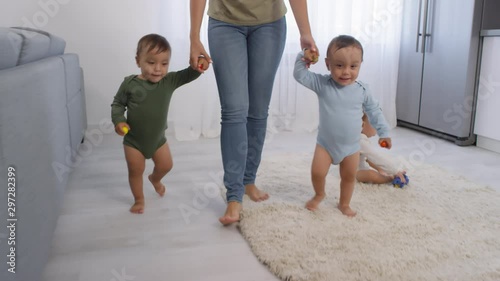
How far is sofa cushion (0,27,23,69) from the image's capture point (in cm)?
97

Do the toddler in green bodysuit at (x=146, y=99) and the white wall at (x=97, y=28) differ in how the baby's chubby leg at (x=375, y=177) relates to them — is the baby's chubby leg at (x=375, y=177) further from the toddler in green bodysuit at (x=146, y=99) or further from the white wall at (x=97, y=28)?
the white wall at (x=97, y=28)

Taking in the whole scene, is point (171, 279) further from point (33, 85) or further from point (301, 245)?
point (33, 85)

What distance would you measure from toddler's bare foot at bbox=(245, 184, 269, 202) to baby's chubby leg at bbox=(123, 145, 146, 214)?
0.43m

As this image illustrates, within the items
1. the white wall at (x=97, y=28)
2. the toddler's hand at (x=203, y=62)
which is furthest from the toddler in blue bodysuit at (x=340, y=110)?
the white wall at (x=97, y=28)

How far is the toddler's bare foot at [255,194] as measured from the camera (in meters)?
1.76

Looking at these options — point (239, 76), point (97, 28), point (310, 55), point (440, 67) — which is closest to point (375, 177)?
point (310, 55)

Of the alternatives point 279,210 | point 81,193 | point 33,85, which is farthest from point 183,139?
point 33,85

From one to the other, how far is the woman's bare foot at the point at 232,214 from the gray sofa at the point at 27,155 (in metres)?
0.55

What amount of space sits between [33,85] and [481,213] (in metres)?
1.58

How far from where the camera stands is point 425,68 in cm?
307

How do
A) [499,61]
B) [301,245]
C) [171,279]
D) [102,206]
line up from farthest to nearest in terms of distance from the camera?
[499,61] → [102,206] → [301,245] → [171,279]

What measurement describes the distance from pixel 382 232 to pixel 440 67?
6.13 feet

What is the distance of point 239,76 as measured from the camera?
1.51 m

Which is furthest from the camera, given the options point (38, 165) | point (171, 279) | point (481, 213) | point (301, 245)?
point (481, 213)
